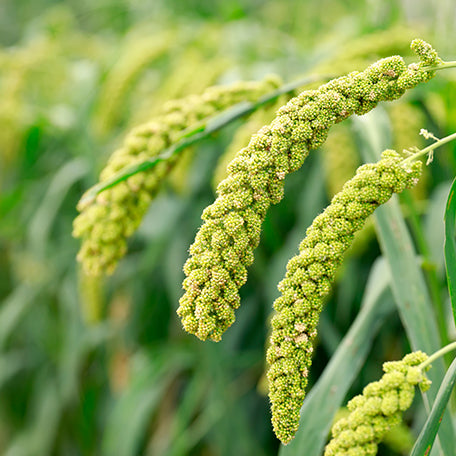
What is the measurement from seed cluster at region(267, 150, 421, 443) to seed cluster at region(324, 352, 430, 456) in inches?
1.7

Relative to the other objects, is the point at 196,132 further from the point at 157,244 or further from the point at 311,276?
the point at 157,244

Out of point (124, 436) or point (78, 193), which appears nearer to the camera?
point (124, 436)

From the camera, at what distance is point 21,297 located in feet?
5.64

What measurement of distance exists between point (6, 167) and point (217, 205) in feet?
5.45

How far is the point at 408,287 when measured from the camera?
65cm

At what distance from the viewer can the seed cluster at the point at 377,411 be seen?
402 millimetres

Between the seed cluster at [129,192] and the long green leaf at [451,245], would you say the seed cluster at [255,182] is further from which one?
the seed cluster at [129,192]

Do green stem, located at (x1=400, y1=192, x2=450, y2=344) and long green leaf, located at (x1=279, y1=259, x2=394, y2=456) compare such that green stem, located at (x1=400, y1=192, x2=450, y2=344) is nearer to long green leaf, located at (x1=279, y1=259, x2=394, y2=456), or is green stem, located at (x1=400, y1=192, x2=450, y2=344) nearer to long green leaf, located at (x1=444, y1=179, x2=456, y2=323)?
long green leaf, located at (x1=279, y1=259, x2=394, y2=456)

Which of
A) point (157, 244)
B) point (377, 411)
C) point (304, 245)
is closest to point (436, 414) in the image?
point (377, 411)

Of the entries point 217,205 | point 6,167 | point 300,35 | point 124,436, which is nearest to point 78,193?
point 6,167

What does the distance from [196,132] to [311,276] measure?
29 centimetres

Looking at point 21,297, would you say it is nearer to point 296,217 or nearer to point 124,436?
point 124,436

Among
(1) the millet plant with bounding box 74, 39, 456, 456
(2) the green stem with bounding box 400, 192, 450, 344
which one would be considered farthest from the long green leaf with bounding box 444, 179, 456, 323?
(2) the green stem with bounding box 400, 192, 450, 344

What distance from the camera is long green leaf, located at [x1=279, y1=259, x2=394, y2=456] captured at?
2.07ft
